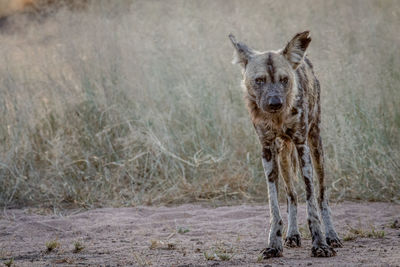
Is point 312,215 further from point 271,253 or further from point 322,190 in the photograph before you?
point 322,190

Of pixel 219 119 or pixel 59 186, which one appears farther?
pixel 219 119

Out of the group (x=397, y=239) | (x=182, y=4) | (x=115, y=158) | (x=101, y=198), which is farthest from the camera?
(x=182, y=4)

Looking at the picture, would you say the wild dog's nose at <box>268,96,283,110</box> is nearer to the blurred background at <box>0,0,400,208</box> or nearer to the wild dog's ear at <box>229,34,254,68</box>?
the wild dog's ear at <box>229,34,254,68</box>

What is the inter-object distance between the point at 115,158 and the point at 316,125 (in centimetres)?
306

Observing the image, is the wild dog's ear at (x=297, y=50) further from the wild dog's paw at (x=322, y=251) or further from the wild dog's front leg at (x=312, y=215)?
the wild dog's paw at (x=322, y=251)

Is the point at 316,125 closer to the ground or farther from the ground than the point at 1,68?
closer to the ground

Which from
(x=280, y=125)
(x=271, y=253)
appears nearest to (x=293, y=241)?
(x=271, y=253)

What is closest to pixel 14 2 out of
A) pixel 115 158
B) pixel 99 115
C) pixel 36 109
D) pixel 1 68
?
pixel 1 68

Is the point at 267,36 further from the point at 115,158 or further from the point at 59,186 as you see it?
the point at 59,186

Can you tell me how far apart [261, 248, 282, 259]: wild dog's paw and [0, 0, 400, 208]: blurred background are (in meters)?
2.06

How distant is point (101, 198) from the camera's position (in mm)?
5949

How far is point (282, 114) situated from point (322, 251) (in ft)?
3.32

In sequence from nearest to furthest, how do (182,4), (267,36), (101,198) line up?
(101,198)
(267,36)
(182,4)

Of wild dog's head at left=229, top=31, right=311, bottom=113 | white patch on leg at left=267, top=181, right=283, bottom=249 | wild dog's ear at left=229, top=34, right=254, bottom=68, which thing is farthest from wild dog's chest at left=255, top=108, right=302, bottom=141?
wild dog's ear at left=229, top=34, right=254, bottom=68
